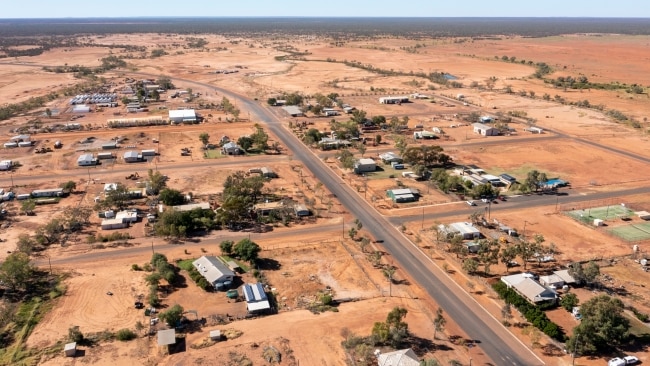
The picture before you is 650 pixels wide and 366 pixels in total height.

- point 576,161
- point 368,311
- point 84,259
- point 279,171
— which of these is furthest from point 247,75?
point 368,311

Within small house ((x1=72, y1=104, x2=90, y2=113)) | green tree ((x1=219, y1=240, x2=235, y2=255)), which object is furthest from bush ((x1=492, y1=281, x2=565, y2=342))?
small house ((x1=72, y1=104, x2=90, y2=113))

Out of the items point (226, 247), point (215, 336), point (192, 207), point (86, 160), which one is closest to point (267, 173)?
point (192, 207)

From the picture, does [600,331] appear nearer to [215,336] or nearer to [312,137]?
[215,336]

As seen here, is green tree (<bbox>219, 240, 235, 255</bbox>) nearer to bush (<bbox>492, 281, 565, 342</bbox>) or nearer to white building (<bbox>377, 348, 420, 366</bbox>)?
white building (<bbox>377, 348, 420, 366</bbox>)

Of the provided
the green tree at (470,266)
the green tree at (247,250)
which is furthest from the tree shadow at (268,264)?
the green tree at (470,266)

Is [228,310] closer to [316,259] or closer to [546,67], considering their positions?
[316,259]
